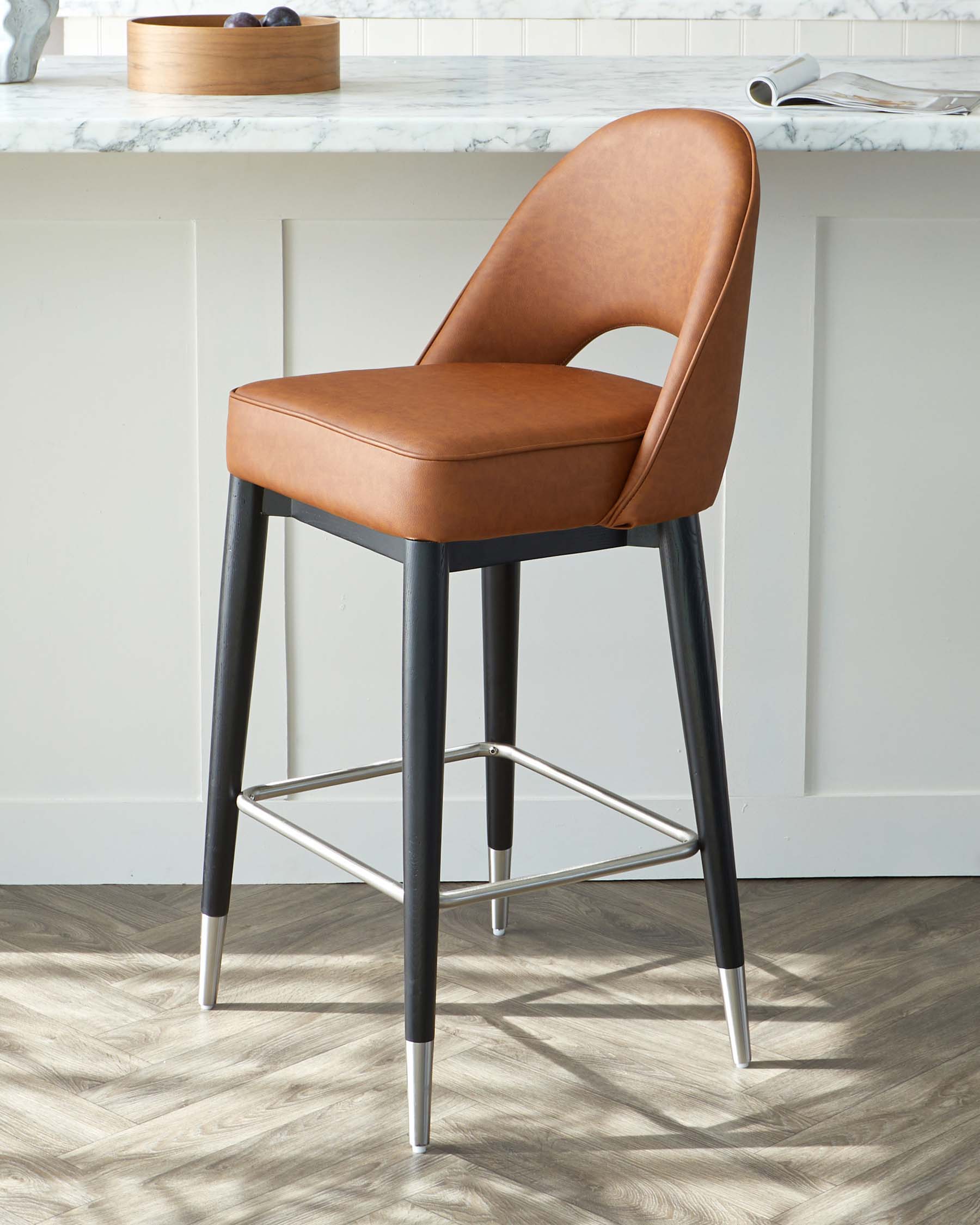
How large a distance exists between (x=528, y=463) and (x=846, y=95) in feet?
2.26

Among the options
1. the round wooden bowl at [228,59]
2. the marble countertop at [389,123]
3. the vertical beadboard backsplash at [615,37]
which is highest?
the vertical beadboard backsplash at [615,37]

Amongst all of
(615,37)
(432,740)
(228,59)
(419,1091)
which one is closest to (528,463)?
(432,740)

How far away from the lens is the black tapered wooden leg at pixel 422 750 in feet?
4.74

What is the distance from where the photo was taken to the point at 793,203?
2027mm

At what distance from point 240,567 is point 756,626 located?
814 millimetres

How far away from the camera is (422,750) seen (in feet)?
4.82

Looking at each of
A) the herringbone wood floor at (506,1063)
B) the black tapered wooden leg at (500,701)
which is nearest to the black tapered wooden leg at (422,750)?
the herringbone wood floor at (506,1063)

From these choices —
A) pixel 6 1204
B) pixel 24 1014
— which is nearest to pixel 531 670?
pixel 24 1014

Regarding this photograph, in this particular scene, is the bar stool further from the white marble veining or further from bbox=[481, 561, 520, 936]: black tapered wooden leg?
the white marble veining

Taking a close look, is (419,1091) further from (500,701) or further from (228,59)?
(228,59)

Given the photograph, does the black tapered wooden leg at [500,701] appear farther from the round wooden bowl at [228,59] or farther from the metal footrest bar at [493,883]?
the round wooden bowl at [228,59]

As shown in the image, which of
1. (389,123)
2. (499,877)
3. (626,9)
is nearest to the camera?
(389,123)

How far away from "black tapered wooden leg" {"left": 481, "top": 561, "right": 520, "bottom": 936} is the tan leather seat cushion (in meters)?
0.30

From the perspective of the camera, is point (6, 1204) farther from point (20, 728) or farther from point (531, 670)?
point (531, 670)
